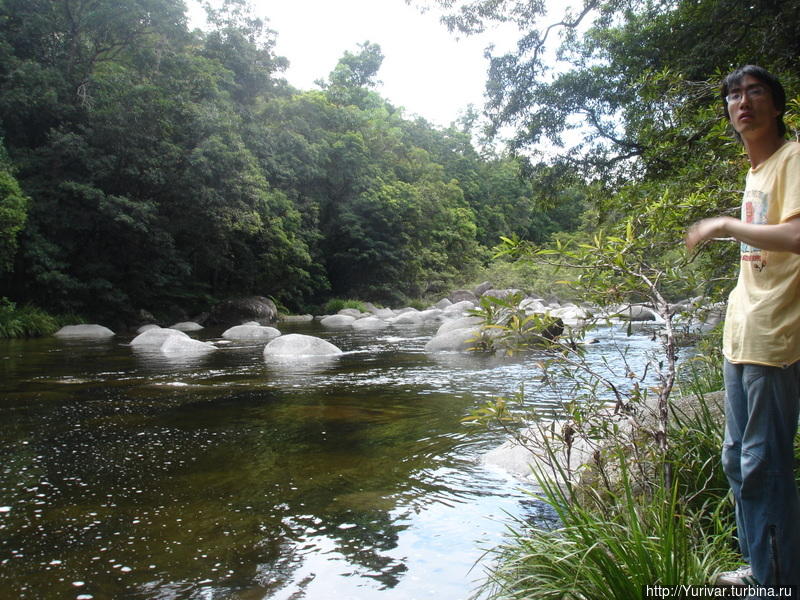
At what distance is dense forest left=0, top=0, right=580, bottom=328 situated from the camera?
18.7 meters

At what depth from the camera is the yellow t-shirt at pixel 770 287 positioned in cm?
174

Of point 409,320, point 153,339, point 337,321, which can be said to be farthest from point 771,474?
point 337,321

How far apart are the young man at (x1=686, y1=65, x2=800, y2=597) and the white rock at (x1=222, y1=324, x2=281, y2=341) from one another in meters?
15.2

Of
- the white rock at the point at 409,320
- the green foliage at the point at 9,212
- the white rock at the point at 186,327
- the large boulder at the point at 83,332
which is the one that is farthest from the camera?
the white rock at the point at 409,320

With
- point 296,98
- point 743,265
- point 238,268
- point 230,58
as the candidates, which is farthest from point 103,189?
point 743,265

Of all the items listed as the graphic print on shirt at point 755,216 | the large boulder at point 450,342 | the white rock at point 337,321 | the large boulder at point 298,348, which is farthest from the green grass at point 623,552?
the white rock at point 337,321

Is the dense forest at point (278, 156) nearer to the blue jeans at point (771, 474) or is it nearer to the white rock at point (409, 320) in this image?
the blue jeans at point (771, 474)

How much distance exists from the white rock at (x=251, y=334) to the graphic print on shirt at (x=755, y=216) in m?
15.2

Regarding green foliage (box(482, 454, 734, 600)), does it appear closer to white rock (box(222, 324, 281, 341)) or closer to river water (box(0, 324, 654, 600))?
river water (box(0, 324, 654, 600))

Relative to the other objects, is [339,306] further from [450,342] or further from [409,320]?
[450,342]

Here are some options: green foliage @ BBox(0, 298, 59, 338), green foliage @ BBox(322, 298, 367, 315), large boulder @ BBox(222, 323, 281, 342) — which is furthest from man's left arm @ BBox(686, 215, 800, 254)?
green foliage @ BBox(322, 298, 367, 315)

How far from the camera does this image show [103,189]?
20.0 meters

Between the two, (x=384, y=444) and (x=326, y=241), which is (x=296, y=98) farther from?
(x=384, y=444)

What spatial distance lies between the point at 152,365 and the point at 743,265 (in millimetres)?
10353
